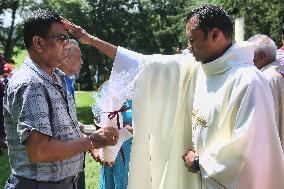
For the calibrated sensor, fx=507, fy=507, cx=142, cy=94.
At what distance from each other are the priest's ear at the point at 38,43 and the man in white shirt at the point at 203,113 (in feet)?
1.41

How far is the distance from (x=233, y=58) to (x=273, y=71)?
128 centimetres

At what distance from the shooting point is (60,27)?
3145 mm

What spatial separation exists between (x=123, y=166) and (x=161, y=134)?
1198mm

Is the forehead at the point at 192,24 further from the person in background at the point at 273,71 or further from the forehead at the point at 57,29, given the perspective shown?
the person in background at the point at 273,71

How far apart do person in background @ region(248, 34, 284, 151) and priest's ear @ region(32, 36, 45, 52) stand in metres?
2.14

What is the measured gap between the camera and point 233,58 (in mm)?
3498

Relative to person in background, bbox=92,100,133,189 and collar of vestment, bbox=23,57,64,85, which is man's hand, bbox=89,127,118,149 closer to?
collar of vestment, bbox=23,57,64,85

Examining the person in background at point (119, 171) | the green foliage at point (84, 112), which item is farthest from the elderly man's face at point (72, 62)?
the green foliage at point (84, 112)

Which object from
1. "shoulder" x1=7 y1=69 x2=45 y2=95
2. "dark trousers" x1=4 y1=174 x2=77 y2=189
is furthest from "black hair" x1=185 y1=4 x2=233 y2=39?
"dark trousers" x1=4 y1=174 x2=77 y2=189

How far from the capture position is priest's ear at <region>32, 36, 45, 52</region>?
120 inches

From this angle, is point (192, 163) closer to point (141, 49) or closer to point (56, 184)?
point (56, 184)

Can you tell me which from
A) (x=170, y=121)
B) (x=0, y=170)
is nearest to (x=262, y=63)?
(x=170, y=121)

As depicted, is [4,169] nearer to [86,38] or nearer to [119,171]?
[119,171]

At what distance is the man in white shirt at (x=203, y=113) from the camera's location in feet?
10.9
